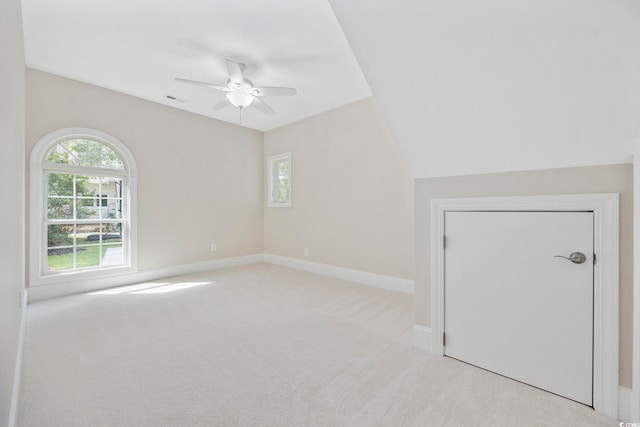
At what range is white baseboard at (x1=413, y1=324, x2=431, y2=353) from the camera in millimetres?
2049

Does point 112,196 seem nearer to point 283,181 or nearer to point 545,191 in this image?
point 283,181

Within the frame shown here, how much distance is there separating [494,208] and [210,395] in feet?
7.26

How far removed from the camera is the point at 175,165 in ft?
14.6

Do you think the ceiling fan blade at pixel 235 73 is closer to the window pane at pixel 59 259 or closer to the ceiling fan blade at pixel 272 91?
the ceiling fan blade at pixel 272 91

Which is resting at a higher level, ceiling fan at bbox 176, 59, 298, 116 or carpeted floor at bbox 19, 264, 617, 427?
ceiling fan at bbox 176, 59, 298, 116

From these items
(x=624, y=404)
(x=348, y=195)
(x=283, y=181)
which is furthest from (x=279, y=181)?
(x=624, y=404)

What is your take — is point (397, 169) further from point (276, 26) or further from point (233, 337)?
point (233, 337)

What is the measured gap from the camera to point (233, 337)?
230 cm

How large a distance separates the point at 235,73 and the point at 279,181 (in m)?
3.03

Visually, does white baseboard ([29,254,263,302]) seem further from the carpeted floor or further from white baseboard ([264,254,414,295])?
white baseboard ([264,254,414,295])

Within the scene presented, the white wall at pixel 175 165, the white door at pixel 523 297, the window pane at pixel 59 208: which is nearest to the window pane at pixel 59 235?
the window pane at pixel 59 208

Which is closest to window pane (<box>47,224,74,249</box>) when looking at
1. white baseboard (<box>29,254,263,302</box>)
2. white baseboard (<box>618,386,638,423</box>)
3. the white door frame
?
white baseboard (<box>29,254,263,302</box>)

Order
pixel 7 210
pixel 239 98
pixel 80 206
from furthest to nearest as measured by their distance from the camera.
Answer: pixel 80 206
pixel 239 98
pixel 7 210

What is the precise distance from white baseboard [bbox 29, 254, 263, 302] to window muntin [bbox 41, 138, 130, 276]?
0.69 feet
